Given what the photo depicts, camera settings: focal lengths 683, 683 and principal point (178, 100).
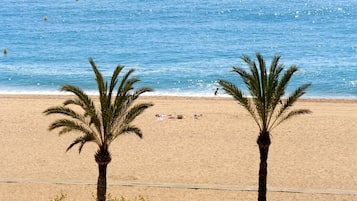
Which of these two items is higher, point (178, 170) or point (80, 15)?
point (80, 15)

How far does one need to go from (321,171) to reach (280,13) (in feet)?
232

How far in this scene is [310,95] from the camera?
161 feet

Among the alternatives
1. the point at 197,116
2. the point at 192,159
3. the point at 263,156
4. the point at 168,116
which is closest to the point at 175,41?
the point at 168,116

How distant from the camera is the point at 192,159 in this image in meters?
31.2

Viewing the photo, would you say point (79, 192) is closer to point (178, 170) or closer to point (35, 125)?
point (178, 170)

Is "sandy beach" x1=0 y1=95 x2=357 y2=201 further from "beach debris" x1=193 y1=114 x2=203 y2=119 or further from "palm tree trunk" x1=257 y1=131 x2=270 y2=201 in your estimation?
"palm tree trunk" x1=257 y1=131 x2=270 y2=201

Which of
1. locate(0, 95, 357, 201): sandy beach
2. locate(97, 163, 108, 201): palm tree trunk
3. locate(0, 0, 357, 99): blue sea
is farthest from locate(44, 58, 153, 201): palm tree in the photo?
locate(0, 0, 357, 99): blue sea

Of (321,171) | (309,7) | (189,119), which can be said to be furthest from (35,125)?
(309,7)

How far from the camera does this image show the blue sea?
55.7m

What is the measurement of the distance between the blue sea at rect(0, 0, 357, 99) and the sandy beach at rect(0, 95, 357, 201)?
1256 centimetres

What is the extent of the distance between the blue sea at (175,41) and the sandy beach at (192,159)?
1256 centimetres

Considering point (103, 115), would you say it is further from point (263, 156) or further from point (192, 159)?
point (192, 159)

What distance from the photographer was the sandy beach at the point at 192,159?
1067 inches

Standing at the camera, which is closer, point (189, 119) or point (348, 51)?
point (189, 119)
